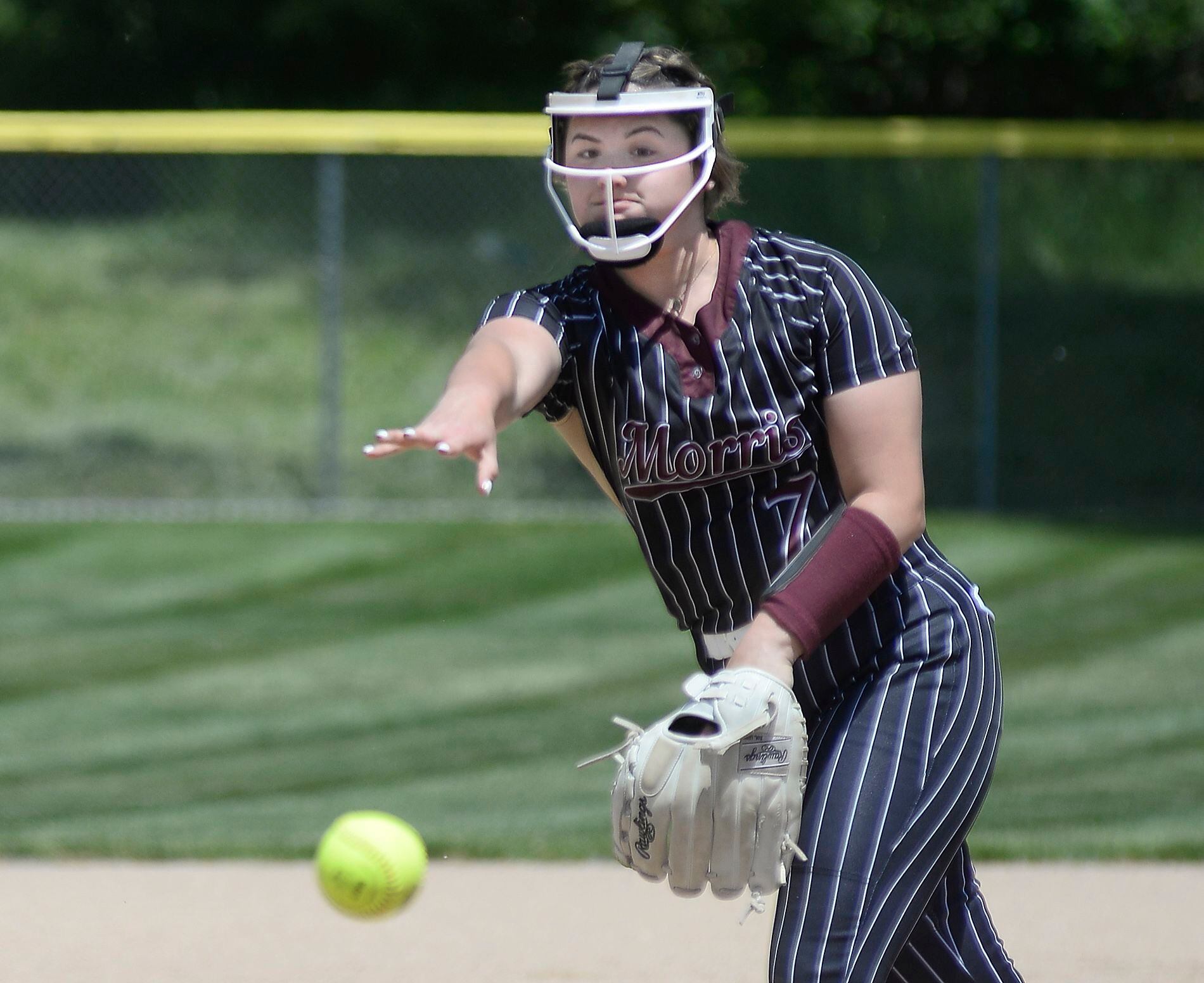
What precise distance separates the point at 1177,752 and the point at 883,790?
4643 mm

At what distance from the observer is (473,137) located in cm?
1032

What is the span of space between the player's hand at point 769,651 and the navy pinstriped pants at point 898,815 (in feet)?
0.69

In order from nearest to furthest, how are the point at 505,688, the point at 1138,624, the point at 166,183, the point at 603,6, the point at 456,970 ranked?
the point at 456,970 < the point at 505,688 < the point at 1138,624 < the point at 166,183 < the point at 603,6

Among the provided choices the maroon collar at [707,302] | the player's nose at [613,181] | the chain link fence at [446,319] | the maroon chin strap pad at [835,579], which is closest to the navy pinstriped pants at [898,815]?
the maroon chin strap pad at [835,579]

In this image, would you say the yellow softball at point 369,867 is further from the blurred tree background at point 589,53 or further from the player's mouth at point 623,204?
the blurred tree background at point 589,53

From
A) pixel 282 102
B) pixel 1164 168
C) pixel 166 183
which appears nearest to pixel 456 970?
pixel 166 183

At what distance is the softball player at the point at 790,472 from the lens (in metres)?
2.40

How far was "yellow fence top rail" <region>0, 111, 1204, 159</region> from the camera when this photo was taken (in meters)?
10.2

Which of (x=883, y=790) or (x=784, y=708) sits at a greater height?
(x=784, y=708)

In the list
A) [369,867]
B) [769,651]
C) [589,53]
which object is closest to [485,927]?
[369,867]

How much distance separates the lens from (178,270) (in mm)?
11570

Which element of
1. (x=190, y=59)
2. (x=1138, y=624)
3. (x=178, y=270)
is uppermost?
(x=190, y=59)

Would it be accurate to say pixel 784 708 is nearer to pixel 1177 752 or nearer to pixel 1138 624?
pixel 1177 752

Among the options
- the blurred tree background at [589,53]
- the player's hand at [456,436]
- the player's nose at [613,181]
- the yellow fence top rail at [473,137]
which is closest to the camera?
the player's hand at [456,436]
